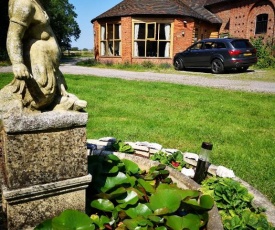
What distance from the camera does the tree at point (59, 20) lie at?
22.7 m

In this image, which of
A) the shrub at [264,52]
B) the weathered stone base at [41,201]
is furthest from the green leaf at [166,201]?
the shrub at [264,52]

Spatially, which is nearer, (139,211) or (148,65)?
(139,211)

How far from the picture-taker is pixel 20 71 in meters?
1.85

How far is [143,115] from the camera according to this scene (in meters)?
6.56

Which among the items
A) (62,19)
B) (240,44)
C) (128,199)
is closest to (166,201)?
(128,199)

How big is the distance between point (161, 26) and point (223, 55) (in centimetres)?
611

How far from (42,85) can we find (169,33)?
56.8 ft

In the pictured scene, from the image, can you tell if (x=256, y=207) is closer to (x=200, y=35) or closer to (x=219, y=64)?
(x=219, y=64)

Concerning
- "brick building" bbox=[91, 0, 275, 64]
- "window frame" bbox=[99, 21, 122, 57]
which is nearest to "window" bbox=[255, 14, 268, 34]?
"brick building" bbox=[91, 0, 275, 64]

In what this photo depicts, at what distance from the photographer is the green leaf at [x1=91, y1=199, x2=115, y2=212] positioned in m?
2.27

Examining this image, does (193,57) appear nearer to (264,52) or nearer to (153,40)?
(153,40)

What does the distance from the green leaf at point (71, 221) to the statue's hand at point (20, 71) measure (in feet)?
3.02

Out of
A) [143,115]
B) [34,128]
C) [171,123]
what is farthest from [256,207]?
[143,115]

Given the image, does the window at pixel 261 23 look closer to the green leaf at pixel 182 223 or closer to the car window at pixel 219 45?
the car window at pixel 219 45
